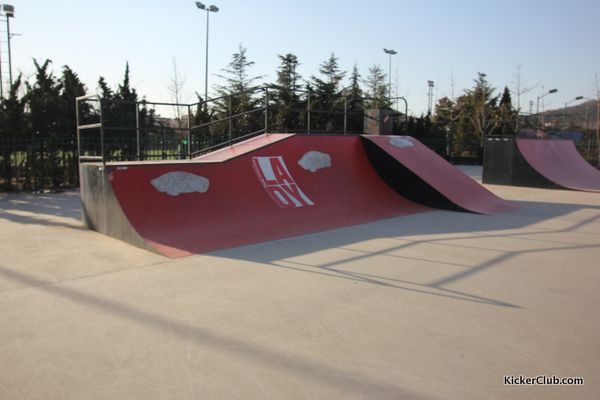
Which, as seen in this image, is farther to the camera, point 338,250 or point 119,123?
point 119,123

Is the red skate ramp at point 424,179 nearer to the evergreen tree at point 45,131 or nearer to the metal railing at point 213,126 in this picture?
the metal railing at point 213,126

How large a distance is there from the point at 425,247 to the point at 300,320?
3.13 metres

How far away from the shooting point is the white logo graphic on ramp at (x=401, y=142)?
1123 centimetres

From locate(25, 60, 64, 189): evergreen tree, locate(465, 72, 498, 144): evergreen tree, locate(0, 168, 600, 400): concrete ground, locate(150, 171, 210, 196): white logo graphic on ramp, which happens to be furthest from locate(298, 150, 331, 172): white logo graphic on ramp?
locate(465, 72, 498, 144): evergreen tree

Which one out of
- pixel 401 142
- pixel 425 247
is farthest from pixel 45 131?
pixel 425 247

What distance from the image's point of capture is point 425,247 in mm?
6148

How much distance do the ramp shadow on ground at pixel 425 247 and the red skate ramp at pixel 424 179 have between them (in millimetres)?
869

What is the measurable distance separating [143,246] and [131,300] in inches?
79.9

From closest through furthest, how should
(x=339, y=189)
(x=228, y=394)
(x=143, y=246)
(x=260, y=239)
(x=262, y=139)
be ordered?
1. (x=228, y=394)
2. (x=143, y=246)
3. (x=260, y=239)
4. (x=339, y=189)
5. (x=262, y=139)

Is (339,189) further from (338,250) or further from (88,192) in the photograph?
(88,192)

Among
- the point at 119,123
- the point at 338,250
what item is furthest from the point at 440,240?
the point at 119,123

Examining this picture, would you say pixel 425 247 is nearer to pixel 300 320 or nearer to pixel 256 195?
pixel 300 320

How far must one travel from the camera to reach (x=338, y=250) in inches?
233

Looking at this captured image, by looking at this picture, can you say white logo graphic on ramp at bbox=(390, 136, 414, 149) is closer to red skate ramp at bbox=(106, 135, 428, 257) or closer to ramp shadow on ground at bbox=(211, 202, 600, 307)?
red skate ramp at bbox=(106, 135, 428, 257)
